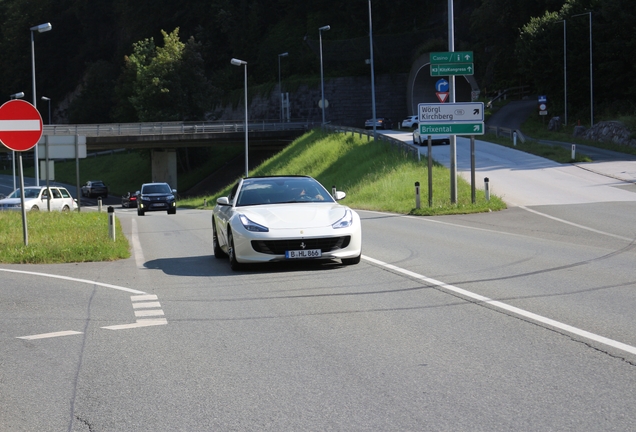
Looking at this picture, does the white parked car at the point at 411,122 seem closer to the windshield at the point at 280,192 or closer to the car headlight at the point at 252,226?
the windshield at the point at 280,192

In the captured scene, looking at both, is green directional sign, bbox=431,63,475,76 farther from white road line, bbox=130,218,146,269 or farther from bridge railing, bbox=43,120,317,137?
bridge railing, bbox=43,120,317,137

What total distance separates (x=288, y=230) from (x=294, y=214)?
0.48 m

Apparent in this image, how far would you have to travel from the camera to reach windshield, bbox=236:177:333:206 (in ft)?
45.1

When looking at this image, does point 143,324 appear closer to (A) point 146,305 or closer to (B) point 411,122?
(A) point 146,305

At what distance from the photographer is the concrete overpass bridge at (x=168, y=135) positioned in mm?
71125

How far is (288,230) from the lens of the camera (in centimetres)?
1232

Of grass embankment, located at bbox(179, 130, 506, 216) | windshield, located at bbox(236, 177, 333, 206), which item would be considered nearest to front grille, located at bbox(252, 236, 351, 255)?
windshield, located at bbox(236, 177, 333, 206)

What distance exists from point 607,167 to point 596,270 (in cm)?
2817

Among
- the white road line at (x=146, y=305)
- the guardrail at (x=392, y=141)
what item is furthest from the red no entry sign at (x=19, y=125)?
the guardrail at (x=392, y=141)

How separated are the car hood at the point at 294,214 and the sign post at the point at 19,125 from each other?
190 inches

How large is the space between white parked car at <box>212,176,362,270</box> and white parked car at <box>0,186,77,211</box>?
22.7 metres

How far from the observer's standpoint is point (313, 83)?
92.0 m

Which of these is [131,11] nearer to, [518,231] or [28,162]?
[28,162]

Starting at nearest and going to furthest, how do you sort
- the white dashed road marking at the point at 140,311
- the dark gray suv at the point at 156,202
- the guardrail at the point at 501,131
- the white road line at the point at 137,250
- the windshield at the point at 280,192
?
the white dashed road marking at the point at 140,311
the windshield at the point at 280,192
the white road line at the point at 137,250
the dark gray suv at the point at 156,202
the guardrail at the point at 501,131
